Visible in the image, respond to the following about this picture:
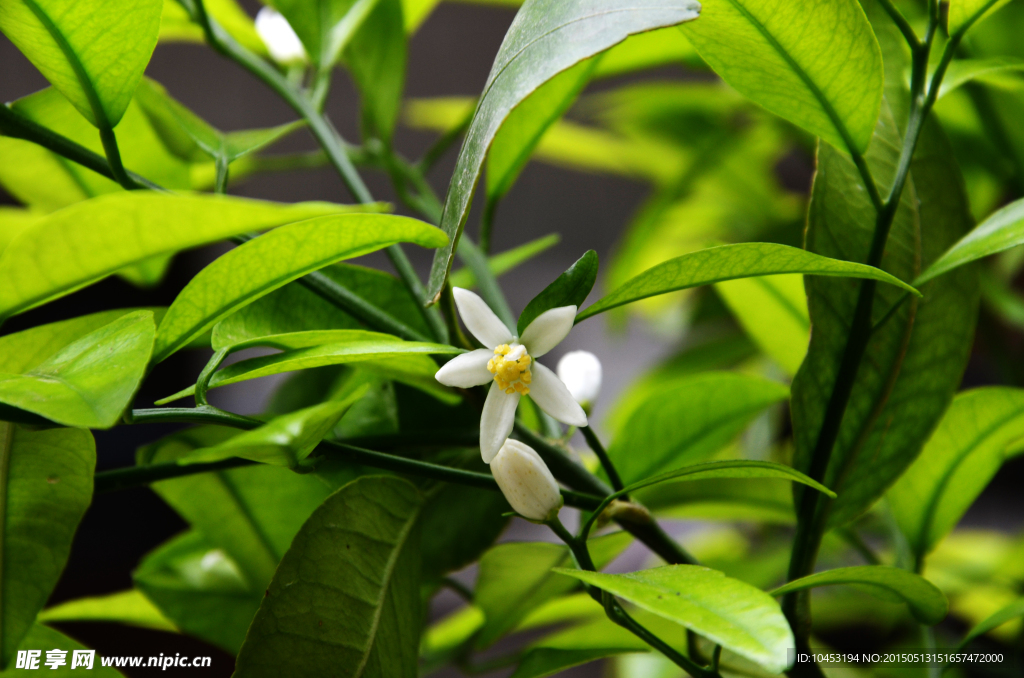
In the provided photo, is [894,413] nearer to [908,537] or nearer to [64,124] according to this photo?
[908,537]

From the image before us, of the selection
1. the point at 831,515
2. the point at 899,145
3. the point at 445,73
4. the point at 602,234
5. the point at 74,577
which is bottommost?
the point at 831,515

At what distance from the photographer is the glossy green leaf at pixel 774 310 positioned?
0.45m

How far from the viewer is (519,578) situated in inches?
17.1

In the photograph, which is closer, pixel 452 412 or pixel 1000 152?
pixel 452 412

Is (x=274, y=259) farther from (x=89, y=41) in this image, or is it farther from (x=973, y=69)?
(x=973, y=69)

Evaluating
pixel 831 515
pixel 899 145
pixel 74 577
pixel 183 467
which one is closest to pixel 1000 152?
pixel 899 145

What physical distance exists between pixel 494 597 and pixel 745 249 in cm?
30

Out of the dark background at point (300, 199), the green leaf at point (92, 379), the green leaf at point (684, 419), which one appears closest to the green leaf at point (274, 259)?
the green leaf at point (92, 379)

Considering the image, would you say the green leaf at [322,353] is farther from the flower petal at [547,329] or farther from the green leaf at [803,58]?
the green leaf at [803,58]

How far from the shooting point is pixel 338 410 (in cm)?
26

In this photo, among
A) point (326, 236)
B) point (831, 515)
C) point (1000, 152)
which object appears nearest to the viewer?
point (326, 236)

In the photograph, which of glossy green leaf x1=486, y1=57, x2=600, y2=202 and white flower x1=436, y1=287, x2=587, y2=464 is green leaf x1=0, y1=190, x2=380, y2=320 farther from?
glossy green leaf x1=486, y1=57, x2=600, y2=202

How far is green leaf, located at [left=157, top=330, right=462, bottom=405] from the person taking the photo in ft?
0.81

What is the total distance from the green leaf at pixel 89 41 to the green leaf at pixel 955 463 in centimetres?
46
